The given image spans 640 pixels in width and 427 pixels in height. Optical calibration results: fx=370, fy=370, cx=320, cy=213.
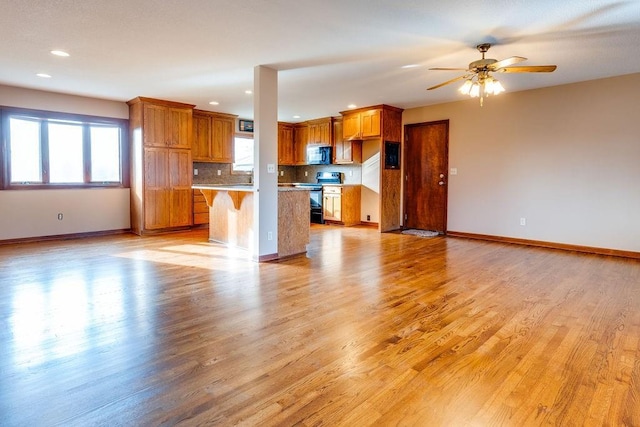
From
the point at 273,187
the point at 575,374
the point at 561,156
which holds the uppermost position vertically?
the point at 561,156

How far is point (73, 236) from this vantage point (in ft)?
20.9

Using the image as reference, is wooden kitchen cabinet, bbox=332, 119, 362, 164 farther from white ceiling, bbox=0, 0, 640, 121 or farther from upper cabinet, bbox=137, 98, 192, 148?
upper cabinet, bbox=137, 98, 192, 148

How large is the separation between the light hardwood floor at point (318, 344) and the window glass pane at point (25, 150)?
2304 mm

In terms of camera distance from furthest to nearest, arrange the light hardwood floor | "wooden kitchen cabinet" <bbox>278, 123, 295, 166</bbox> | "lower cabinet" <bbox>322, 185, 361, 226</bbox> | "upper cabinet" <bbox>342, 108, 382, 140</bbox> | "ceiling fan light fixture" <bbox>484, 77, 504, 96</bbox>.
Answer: "wooden kitchen cabinet" <bbox>278, 123, 295, 166</bbox> < "lower cabinet" <bbox>322, 185, 361, 226</bbox> < "upper cabinet" <bbox>342, 108, 382, 140</bbox> < "ceiling fan light fixture" <bbox>484, 77, 504, 96</bbox> < the light hardwood floor

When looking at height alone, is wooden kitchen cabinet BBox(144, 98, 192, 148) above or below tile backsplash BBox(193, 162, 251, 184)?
above

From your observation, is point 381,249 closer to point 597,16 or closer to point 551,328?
point 551,328

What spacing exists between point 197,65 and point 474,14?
3.19 meters

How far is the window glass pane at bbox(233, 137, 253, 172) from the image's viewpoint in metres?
8.64

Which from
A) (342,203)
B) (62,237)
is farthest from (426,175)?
(62,237)

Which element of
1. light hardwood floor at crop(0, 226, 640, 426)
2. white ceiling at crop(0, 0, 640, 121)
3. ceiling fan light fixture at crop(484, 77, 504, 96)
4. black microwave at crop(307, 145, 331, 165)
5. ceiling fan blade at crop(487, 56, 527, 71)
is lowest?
light hardwood floor at crop(0, 226, 640, 426)

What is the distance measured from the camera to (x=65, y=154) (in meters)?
6.33

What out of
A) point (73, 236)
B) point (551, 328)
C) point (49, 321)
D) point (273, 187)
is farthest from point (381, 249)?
point (73, 236)

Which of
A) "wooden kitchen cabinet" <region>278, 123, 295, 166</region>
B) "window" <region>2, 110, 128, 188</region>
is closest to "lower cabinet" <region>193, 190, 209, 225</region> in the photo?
"window" <region>2, 110, 128, 188</region>

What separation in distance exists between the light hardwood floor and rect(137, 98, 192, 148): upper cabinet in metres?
2.99
